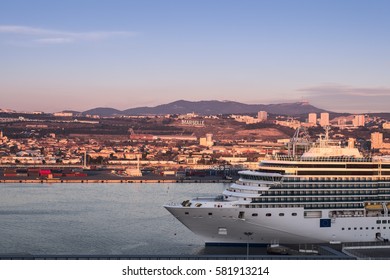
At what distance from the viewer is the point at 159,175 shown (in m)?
60.4

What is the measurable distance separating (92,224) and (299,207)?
7.70m

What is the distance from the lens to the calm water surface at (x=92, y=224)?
20.9m

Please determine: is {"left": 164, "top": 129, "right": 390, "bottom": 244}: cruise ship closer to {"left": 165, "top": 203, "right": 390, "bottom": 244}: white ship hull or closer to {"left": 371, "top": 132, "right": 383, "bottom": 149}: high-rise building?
{"left": 165, "top": 203, "right": 390, "bottom": 244}: white ship hull

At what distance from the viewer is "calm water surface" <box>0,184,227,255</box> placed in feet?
68.5

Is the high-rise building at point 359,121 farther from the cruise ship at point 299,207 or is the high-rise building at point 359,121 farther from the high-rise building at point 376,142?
the cruise ship at point 299,207

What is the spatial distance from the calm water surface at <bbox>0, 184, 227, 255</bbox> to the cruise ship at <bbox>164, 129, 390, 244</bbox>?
0.84 m

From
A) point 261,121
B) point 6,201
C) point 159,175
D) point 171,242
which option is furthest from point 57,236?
point 261,121

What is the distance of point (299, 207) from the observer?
2006 centimetres

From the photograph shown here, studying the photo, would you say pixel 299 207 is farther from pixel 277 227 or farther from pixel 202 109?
pixel 202 109

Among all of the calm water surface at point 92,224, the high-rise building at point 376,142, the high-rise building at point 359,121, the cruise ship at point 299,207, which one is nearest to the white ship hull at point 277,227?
the cruise ship at point 299,207

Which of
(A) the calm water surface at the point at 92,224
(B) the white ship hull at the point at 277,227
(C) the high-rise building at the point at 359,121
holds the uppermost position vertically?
(C) the high-rise building at the point at 359,121

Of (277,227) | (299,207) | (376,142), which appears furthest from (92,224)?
(376,142)

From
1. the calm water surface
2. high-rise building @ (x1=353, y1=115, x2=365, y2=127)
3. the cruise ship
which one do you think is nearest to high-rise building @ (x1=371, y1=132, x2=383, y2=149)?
high-rise building @ (x1=353, y1=115, x2=365, y2=127)

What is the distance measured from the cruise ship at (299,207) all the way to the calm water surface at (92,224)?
84 centimetres
